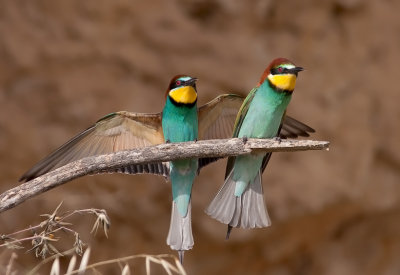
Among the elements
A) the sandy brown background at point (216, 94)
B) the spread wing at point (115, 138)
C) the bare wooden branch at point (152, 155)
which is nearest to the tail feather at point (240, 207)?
the spread wing at point (115, 138)

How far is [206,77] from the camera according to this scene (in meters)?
3.40

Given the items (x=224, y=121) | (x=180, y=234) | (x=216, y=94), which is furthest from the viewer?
→ (x=216, y=94)

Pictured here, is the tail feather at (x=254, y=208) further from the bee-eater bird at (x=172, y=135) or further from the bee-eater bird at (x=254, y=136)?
the bee-eater bird at (x=172, y=135)

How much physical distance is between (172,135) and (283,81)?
1.46 feet

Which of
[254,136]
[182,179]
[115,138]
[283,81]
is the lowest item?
[182,179]

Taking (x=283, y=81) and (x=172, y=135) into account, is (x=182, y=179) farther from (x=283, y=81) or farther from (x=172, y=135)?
(x=283, y=81)

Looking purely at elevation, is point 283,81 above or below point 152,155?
above

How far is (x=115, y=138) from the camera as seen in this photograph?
2.66 metres

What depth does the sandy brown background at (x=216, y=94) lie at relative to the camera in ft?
11.0

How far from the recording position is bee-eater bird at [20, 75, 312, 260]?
101 inches

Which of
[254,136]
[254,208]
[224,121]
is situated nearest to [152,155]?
[254,136]

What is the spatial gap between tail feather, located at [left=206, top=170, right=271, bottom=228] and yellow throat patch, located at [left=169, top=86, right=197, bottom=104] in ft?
0.97

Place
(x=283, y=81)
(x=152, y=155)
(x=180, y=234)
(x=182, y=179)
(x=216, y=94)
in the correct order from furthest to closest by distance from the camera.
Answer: (x=216, y=94) → (x=182, y=179) → (x=180, y=234) → (x=283, y=81) → (x=152, y=155)

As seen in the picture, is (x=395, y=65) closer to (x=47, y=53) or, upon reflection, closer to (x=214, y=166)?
(x=214, y=166)
